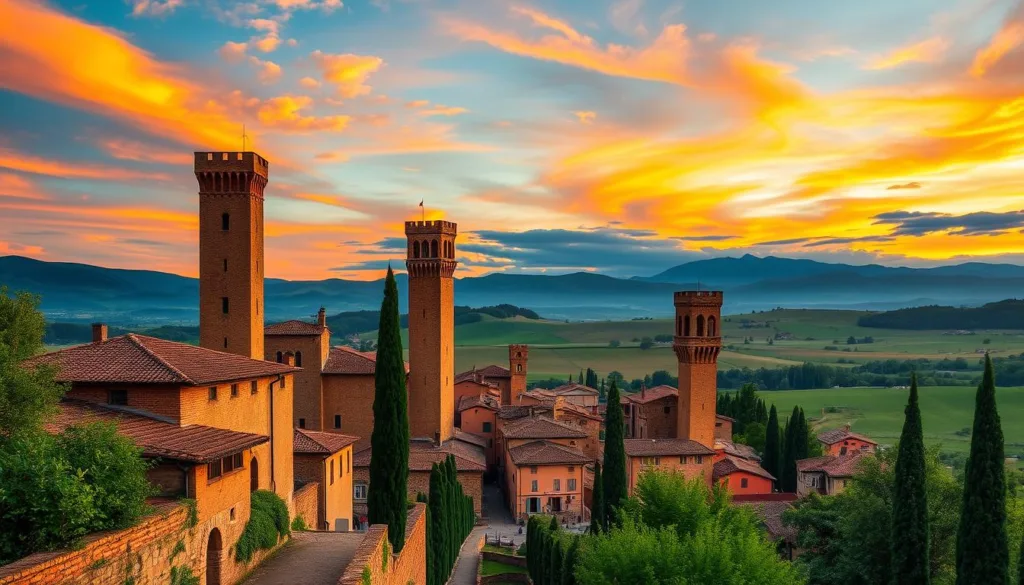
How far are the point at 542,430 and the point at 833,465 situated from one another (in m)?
25.3

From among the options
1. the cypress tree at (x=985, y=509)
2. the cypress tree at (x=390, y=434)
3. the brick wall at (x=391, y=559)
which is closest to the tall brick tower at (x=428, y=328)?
the brick wall at (x=391, y=559)

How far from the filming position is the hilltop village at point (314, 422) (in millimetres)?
17891

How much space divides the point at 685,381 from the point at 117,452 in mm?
60611

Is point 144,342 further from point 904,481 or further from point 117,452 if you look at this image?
point 904,481

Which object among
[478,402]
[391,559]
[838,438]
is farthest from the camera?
[838,438]

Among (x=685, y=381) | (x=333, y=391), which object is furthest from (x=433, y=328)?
(x=685, y=381)

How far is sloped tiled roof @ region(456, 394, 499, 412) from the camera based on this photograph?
3012 inches

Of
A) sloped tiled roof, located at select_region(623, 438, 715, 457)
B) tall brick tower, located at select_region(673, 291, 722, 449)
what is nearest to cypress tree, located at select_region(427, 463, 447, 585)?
sloped tiled roof, located at select_region(623, 438, 715, 457)

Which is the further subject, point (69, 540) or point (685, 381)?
point (685, 381)

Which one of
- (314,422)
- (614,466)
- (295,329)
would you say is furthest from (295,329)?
(614,466)

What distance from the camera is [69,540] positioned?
12844 mm

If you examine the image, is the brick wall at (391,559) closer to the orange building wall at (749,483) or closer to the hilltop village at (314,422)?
the hilltop village at (314,422)

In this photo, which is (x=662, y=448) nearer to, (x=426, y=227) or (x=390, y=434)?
(x=426, y=227)

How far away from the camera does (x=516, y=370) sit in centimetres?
9594
